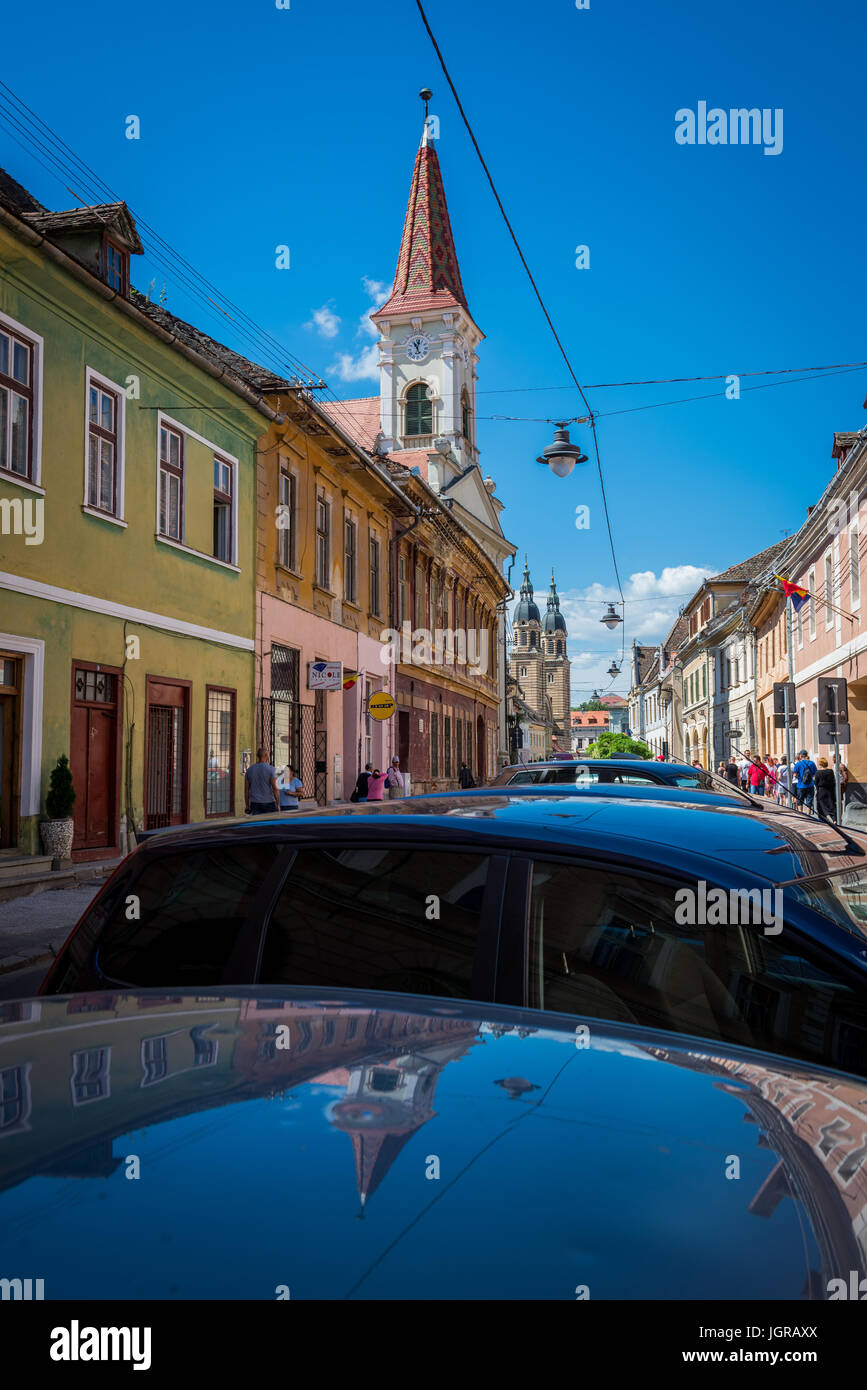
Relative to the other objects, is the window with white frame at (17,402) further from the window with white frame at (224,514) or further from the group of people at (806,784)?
the group of people at (806,784)

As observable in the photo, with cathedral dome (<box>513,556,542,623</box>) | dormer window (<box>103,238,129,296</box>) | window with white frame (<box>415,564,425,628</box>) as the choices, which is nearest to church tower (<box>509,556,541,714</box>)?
cathedral dome (<box>513,556,542,623</box>)

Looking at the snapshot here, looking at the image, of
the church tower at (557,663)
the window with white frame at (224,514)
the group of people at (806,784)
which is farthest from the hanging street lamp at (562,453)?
the church tower at (557,663)

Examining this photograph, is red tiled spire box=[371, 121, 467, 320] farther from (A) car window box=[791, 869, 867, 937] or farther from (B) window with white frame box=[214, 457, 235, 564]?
(A) car window box=[791, 869, 867, 937]

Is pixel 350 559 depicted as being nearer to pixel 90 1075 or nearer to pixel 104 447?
pixel 104 447

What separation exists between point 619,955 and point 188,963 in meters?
1.24

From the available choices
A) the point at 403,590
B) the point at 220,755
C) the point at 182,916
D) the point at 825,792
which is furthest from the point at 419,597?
the point at 182,916

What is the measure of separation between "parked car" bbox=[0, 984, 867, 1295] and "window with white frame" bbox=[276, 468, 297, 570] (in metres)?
19.6

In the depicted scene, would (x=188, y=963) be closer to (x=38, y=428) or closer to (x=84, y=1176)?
(x=84, y=1176)

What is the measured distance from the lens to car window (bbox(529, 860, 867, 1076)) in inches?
101

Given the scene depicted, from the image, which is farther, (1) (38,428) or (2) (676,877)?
(1) (38,428)

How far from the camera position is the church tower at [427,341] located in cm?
4794
